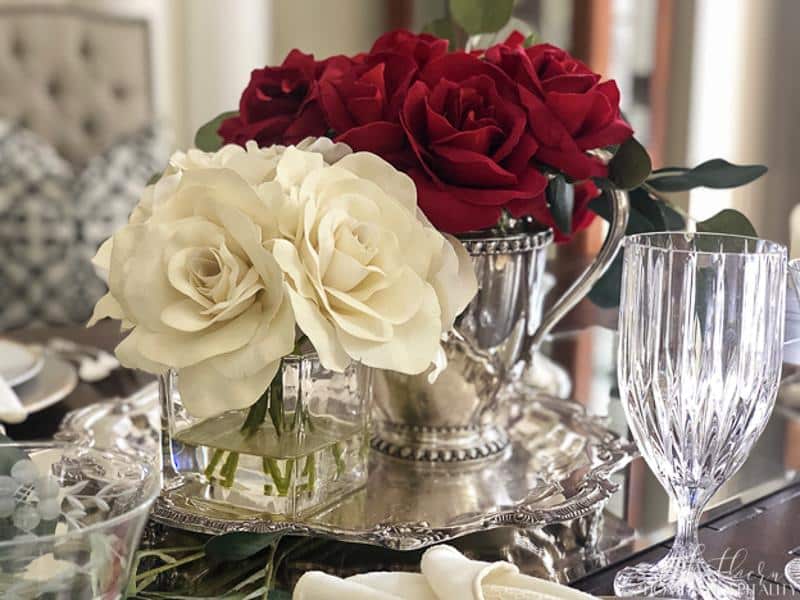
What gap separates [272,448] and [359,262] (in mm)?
132

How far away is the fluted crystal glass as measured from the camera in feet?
1.61

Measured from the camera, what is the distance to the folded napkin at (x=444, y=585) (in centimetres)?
42

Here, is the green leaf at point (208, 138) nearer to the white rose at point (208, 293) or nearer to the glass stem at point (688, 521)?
the white rose at point (208, 293)

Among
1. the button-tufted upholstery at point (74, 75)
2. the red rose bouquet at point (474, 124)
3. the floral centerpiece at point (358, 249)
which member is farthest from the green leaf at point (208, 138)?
the button-tufted upholstery at point (74, 75)

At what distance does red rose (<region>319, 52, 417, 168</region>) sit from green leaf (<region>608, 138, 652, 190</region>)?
14 centimetres

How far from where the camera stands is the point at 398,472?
25.8 inches

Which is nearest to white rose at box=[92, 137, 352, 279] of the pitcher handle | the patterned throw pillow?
the pitcher handle

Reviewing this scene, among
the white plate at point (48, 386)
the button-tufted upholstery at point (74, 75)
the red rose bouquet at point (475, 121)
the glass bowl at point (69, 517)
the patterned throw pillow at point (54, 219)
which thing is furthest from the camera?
the button-tufted upholstery at point (74, 75)

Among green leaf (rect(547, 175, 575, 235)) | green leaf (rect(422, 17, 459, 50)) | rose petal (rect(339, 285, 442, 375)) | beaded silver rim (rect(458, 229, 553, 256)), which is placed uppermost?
green leaf (rect(422, 17, 459, 50))

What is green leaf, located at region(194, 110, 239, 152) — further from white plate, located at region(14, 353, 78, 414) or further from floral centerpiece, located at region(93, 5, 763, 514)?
white plate, located at region(14, 353, 78, 414)

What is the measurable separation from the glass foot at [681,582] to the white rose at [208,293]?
0.71ft

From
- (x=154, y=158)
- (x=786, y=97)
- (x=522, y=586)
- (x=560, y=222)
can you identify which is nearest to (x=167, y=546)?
(x=522, y=586)

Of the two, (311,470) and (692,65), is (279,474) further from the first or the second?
(692,65)

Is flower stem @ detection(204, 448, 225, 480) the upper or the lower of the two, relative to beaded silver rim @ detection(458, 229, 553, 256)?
lower
